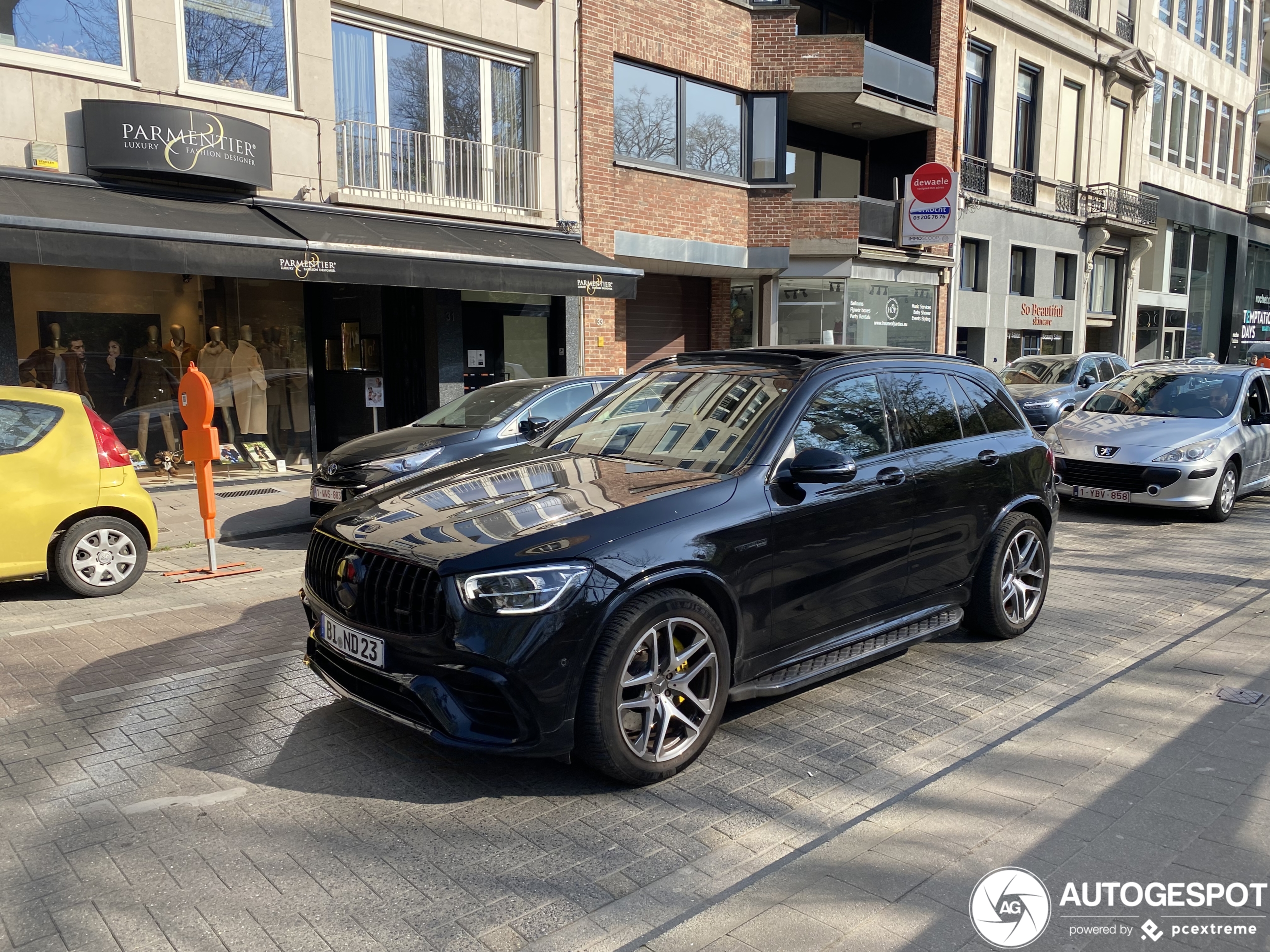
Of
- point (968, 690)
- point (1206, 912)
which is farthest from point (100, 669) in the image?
point (1206, 912)

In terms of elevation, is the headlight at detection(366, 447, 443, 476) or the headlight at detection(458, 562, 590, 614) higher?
the headlight at detection(458, 562, 590, 614)

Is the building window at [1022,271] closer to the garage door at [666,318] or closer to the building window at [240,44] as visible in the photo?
the garage door at [666,318]

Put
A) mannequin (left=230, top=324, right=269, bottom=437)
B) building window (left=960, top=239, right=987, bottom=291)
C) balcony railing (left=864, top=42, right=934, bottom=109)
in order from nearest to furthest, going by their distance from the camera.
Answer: mannequin (left=230, top=324, right=269, bottom=437), balcony railing (left=864, top=42, right=934, bottom=109), building window (left=960, top=239, right=987, bottom=291)

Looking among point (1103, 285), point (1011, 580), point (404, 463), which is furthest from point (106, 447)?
point (1103, 285)

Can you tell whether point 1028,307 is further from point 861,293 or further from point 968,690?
point 968,690

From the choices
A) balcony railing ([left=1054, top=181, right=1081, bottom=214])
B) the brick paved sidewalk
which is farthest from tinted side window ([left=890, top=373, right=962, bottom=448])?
balcony railing ([left=1054, top=181, right=1081, bottom=214])

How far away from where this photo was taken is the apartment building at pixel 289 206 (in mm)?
10188

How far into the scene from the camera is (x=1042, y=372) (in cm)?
1716

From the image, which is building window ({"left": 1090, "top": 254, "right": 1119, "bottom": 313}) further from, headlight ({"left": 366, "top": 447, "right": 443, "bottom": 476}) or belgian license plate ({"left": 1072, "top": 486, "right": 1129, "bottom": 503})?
headlight ({"left": 366, "top": 447, "right": 443, "bottom": 476})

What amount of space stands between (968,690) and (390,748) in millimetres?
2925

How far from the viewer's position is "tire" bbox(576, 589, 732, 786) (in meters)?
3.54

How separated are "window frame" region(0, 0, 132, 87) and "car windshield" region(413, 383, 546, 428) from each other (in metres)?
5.36

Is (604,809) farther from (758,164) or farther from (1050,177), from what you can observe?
(1050,177)

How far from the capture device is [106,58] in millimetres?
10688
